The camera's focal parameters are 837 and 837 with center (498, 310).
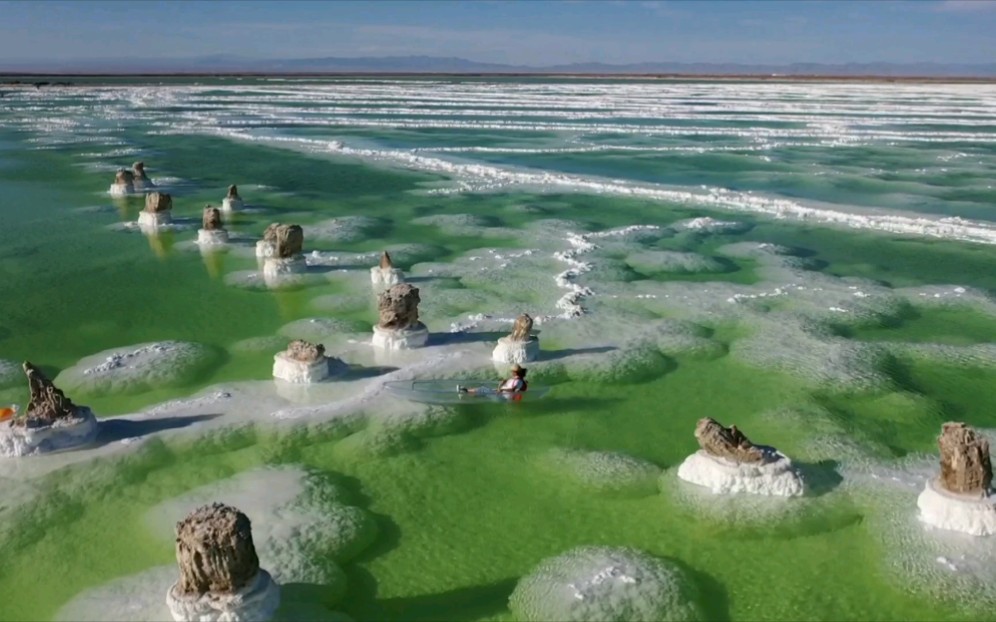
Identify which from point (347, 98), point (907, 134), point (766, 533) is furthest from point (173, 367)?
point (347, 98)

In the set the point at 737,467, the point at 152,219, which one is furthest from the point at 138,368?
the point at 152,219

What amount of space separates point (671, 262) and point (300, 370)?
14666 millimetres

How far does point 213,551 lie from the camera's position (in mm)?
10156

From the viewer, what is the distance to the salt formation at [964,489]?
12.3 meters

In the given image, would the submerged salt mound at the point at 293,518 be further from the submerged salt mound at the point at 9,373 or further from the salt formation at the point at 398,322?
the submerged salt mound at the point at 9,373

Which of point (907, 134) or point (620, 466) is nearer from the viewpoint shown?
point (620, 466)

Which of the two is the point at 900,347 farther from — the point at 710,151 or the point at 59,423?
the point at 710,151

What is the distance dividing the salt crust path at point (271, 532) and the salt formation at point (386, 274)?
11.0 meters

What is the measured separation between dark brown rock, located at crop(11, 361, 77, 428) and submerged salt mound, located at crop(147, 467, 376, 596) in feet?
10.1

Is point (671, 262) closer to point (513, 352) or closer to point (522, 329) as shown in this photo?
point (522, 329)

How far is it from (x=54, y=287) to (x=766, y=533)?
842 inches

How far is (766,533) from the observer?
1270 centimetres

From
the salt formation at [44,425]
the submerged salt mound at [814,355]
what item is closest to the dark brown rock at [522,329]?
the submerged salt mound at [814,355]

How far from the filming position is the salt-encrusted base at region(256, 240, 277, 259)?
88.1ft
